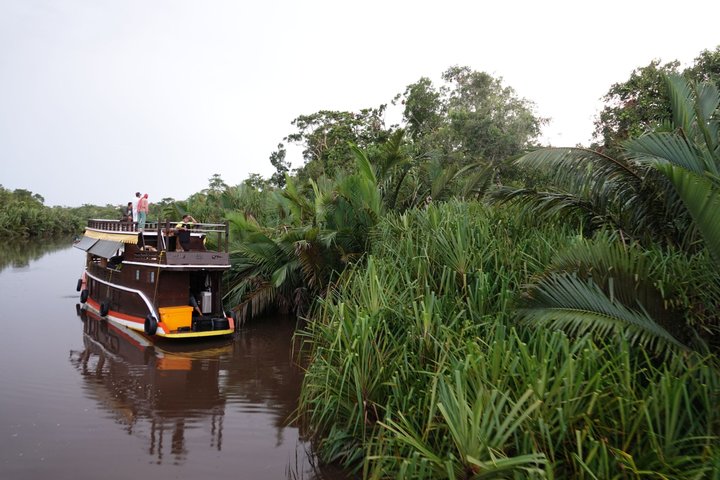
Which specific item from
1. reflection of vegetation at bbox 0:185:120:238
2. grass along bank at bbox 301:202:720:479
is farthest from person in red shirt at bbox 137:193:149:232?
reflection of vegetation at bbox 0:185:120:238

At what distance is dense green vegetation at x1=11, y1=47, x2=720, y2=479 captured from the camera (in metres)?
3.71

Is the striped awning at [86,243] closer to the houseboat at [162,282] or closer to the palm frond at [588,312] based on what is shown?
the houseboat at [162,282]

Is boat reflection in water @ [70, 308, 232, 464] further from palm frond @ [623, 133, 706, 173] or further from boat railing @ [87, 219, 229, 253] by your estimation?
palm frond @ [623, 133, 706, 173]

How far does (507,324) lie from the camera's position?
18.4 feet

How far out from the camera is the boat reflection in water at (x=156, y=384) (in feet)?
23.4

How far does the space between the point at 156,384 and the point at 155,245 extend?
532 centimetres

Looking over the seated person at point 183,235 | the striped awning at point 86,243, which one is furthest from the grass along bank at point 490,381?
the striped awning at point 86,243

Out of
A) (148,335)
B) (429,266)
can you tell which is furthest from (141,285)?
(429,266)

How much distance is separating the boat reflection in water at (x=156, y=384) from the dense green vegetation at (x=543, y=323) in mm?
1881

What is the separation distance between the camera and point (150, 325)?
37.5 ft

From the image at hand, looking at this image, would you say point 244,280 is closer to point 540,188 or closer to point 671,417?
point 540,188

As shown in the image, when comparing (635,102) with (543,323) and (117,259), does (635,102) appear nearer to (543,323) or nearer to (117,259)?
(543,323)

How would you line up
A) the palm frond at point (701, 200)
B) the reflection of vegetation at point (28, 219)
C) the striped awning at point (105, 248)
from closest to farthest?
the palm frond at point (701, 200), the striped awning at point (105, 248), the reflection of vegetation at point (28, 219)

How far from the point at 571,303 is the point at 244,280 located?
1060cm
